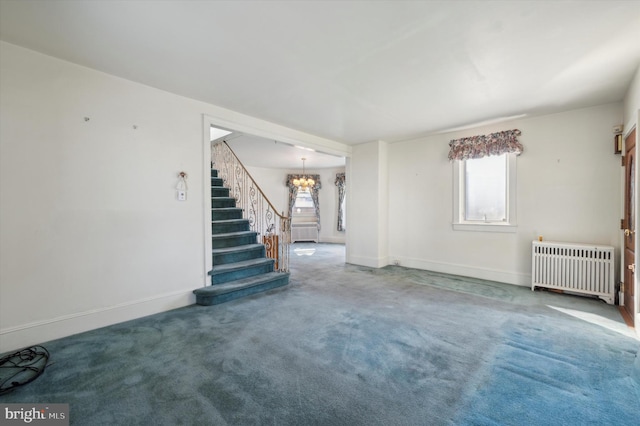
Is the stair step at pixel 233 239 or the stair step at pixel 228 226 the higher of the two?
the stair step at pixel 228 226

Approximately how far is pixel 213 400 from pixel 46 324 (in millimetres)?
2104

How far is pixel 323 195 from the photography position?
1047 cm

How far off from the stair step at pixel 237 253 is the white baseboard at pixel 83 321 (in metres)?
0.84

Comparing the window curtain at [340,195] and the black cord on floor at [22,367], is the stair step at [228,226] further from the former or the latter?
the window curtain at [340,195]

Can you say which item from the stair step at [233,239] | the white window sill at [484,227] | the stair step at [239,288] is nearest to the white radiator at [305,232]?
the stair step at [233,239]

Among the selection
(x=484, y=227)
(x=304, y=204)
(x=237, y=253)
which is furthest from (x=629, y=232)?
(x=304, y=204)

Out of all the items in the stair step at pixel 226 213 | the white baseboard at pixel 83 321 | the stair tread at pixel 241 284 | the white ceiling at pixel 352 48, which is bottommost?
A: the white baseboard at pixel 83 321

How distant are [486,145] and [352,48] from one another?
3414mm

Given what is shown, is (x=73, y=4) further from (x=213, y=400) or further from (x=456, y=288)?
(x=456, y=288)

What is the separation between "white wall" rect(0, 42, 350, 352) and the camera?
250 cm

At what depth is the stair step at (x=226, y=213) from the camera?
523cm

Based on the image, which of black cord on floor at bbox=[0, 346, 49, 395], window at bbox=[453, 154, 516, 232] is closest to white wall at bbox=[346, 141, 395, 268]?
window at bbox=[453, 154, 516, 232]

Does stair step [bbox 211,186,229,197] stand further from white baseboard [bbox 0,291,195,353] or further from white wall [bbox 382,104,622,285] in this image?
white wall [bbox 382,104,622,285]

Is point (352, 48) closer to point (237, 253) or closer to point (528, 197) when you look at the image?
point (237, 253)
